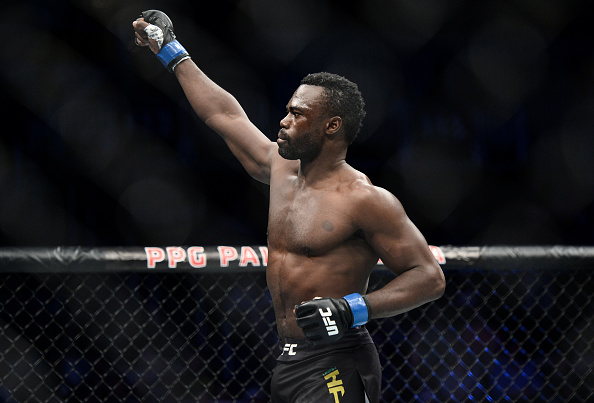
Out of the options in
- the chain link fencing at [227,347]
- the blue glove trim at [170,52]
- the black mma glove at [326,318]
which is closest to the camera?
the black mma glove at [326,318]

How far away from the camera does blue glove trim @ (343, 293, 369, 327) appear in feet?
5.10

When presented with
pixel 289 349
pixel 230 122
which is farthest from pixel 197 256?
pixel 289 349

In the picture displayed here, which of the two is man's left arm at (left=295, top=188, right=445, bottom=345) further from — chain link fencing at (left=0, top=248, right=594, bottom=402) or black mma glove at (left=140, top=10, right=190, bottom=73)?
chain link fencing at (left=0, top=248, right=594, bottom=402)

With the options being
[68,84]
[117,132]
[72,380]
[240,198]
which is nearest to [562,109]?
[240,198]

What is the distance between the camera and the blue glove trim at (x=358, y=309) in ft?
5.10

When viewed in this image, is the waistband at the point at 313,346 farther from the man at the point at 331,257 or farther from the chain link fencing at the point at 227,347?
the chain link fencing at the point at 227,347

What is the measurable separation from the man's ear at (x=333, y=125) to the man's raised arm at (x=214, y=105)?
263mm

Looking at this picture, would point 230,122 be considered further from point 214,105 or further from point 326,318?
point 326,318

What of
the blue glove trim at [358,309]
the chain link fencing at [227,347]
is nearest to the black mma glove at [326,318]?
the blue glove trim at [358,309]

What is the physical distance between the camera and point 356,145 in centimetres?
559

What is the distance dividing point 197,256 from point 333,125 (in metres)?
0.69

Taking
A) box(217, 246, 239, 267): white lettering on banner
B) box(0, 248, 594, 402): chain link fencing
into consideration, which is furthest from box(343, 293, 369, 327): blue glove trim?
box(0, 248, 594, 402): chain link fencing

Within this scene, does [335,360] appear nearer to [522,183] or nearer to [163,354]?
[163,354]

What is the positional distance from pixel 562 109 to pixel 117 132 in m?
3.71
